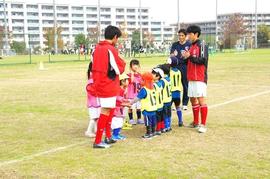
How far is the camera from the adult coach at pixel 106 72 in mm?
6496

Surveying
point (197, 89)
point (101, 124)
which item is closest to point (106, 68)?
point (101, 124)

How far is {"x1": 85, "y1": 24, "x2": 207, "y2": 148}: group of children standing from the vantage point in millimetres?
7352

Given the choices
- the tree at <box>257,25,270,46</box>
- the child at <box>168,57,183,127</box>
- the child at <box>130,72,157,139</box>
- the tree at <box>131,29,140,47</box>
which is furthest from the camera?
the tree at <box>257,25,270,46</box>

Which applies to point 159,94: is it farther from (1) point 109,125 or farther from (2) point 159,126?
(1) point 109,125

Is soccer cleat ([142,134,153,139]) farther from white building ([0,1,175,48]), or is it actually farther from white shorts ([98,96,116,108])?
white building ([0,1,175,48])

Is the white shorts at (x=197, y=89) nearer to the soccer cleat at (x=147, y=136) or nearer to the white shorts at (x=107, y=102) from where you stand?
the soccer cleat at (x=147, y=136)

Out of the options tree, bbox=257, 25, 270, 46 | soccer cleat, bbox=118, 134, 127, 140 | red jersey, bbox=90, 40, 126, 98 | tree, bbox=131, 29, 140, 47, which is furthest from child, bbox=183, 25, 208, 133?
tree, bbox=257, 25, 270, 46

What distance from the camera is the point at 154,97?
7.42 metres

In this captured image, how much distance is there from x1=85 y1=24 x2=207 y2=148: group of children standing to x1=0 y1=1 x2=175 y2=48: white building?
114593mm

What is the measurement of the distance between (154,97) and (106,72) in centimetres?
122

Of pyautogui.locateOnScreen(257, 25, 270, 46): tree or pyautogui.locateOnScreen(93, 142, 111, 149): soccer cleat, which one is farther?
pyautogui.locateOnScreen(257, 25, 270, 46): tree

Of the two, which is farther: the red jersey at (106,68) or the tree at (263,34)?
the tree at (263,34)

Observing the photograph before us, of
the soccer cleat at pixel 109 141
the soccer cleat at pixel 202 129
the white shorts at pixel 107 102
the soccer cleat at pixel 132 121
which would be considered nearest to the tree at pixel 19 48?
the soccer cleat at pixel 132 121

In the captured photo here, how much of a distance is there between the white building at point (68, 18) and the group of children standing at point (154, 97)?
11459cm
